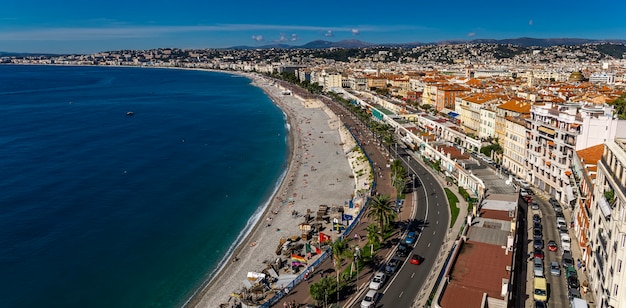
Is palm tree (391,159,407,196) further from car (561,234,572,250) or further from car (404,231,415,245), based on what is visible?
car (561,234,572,250)

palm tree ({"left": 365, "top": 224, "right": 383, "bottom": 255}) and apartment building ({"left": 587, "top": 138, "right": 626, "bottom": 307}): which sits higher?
apartment building ({"left": 587, "top": 138, "right": 626, "bottom": 307})

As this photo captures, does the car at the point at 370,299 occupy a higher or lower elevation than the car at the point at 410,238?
higher

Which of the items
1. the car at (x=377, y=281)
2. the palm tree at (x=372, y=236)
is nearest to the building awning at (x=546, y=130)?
the palm tree at (x=372, y=236)

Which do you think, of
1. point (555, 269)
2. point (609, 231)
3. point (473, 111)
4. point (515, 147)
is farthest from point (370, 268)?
point (473, 111)

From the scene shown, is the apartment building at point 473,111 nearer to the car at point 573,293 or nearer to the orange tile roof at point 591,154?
the orange tile roof at point 591,154

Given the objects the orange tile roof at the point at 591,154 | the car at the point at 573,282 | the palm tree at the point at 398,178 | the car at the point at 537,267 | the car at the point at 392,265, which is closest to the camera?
the car at the point at 573,282

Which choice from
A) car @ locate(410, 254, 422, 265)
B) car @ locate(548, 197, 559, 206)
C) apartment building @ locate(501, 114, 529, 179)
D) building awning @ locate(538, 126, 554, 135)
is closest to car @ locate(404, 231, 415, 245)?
car @ locate(410, 254, 422, 265)
